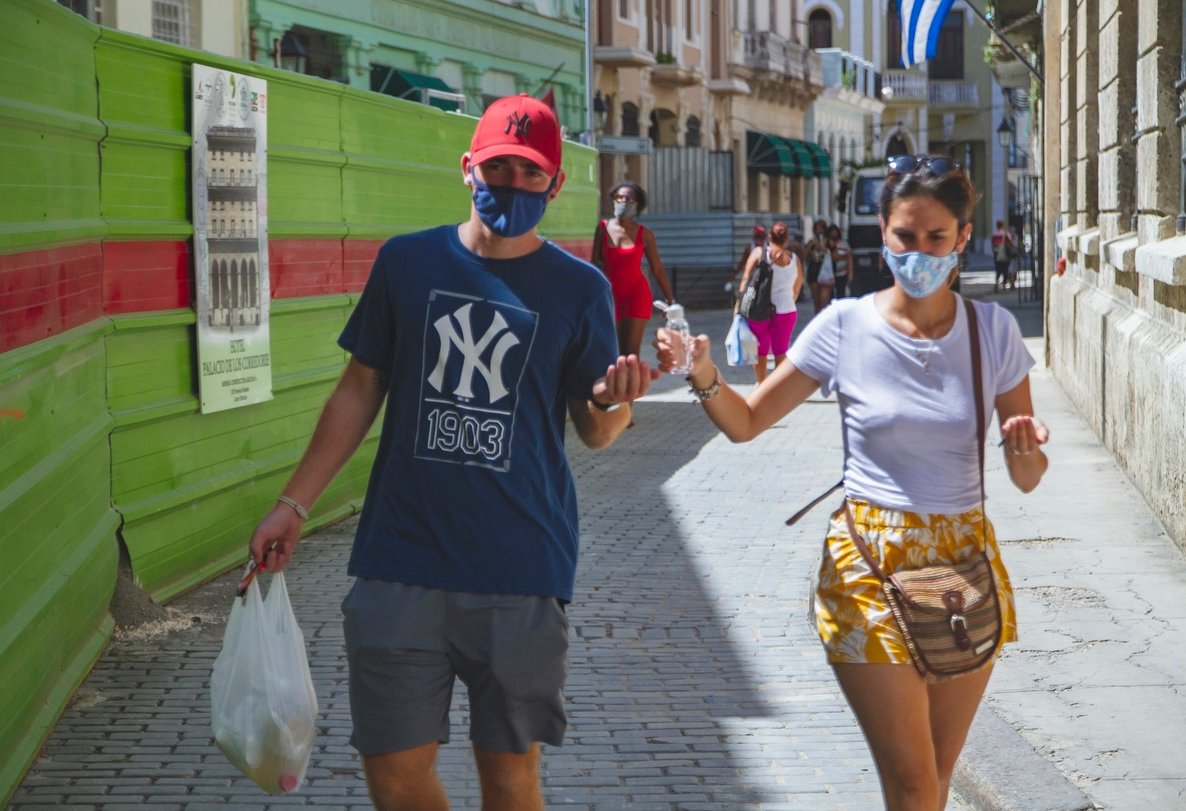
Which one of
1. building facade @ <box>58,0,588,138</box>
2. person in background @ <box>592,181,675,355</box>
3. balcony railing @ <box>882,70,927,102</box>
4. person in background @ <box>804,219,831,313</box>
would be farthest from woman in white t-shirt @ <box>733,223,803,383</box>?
balcony railing @ <box>882,70,927,102</box>

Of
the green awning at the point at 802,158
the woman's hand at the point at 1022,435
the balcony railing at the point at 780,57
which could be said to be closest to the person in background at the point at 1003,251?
the green awning at the point at 802,158

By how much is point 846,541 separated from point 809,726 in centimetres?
213

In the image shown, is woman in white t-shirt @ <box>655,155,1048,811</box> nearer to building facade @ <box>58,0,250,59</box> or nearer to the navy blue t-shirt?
the navy blue t-shirt

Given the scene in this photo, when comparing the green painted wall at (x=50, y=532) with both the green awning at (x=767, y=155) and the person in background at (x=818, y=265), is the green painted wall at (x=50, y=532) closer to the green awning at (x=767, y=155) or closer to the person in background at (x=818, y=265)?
the person in background at (x=818, y=265)

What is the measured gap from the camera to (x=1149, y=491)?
10.4 metres

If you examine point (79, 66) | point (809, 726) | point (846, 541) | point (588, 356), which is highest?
point (79, 66)

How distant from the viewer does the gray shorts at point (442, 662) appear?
3.88 m

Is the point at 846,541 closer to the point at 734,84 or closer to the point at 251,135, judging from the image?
the point at 251,135

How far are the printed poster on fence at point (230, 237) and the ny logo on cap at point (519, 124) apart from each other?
14.5 feet

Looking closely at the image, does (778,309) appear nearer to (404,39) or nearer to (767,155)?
(404,39)

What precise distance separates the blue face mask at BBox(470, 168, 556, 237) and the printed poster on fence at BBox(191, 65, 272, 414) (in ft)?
14.7

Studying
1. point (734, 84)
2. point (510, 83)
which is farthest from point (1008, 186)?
point (510, 83)

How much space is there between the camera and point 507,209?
13.0 ft

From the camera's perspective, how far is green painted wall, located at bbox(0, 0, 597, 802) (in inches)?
229
